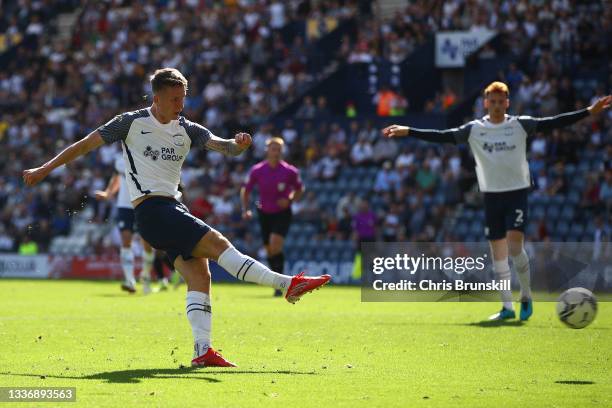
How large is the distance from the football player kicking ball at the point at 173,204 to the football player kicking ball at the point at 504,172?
5311 mm

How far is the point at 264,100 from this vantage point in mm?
33844

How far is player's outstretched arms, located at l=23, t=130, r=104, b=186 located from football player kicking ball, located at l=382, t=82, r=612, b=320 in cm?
598

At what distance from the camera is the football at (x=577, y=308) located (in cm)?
1228

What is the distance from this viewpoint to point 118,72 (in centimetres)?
3825

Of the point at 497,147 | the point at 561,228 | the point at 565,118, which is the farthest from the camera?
the point at 561,228

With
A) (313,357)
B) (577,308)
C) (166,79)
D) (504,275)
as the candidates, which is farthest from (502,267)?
(166,79)

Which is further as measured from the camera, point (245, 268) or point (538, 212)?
point (538, 212)

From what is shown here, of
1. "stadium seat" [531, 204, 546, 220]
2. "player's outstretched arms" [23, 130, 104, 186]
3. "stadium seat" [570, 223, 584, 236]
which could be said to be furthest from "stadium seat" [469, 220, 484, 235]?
"player's outstretched arms" [23, 130, 104, 186]

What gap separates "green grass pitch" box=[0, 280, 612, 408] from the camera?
8.05 meters

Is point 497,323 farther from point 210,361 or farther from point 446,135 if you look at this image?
point 210,361

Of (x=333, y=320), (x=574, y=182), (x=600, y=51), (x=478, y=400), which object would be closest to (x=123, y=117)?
(x=478, y=400)

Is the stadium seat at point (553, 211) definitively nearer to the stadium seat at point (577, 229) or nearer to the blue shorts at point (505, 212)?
the stadium seat at point (577, 229)

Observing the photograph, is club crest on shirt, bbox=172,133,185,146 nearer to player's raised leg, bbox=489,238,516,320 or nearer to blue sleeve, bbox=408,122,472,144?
blue sleeve, bbox=408,122,472,144

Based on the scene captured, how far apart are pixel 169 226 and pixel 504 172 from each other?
6331mm
